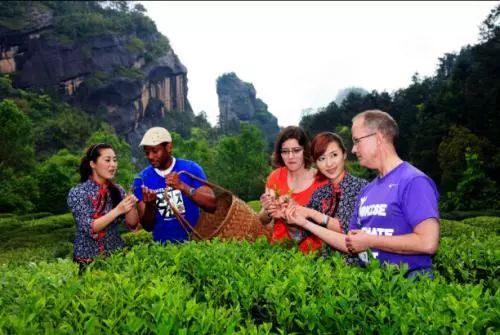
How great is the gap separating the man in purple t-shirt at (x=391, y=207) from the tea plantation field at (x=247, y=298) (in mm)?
170

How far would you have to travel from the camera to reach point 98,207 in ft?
15.4

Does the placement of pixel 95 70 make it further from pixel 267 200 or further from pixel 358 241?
pixel 358 241

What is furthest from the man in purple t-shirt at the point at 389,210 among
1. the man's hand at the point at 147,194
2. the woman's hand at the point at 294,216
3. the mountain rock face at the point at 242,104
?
the mountain rock face at the point at 242,104

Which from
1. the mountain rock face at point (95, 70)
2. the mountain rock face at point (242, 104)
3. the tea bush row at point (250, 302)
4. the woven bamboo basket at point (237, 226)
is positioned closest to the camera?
the tea bush row at point (250, 302)

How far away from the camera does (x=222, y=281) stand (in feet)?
10.7

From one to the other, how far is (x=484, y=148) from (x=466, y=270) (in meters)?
26.2

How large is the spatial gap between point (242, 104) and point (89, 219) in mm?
140769

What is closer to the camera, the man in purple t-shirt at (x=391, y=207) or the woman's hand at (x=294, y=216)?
the man in purple t-shirt at (x=391, y=207)

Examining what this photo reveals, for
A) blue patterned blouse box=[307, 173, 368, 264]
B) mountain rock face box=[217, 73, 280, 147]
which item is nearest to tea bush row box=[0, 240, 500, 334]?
blue patterned blouse box=[307, 173, 368, 264]

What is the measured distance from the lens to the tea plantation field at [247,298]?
231cm

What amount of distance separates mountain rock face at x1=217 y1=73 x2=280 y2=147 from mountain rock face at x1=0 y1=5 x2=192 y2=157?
45998mm

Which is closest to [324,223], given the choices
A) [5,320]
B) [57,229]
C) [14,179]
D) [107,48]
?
[5,320]

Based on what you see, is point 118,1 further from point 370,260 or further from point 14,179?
point 370,260

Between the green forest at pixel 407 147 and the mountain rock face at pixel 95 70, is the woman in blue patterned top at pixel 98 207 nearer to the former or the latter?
the green forest at pixel 407 147
